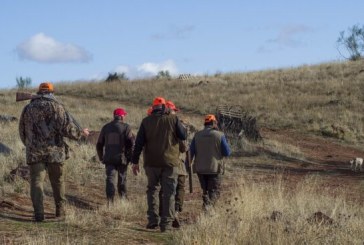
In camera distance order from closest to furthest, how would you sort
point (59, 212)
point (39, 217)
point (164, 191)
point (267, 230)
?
1. point (267, 230)
2. point (39, 217)
3. point (164, 191)
4. point (59, 212)

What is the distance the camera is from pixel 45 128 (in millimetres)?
8148

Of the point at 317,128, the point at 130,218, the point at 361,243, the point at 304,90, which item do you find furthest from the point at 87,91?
the point at 361,243

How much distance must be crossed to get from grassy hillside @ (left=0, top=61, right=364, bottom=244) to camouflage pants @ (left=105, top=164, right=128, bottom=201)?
Answer: 368 millimetres

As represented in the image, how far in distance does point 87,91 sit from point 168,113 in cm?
3447

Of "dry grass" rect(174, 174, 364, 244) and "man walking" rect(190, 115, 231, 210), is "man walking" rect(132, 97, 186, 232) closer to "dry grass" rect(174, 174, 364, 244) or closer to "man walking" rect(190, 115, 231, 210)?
"dry grass" rect(174, 174, 364, 244)

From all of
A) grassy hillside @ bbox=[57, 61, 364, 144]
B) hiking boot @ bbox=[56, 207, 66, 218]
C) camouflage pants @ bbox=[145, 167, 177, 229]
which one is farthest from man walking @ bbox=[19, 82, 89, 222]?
grassy hillside @ bbox=[57, 61, 364, 144]

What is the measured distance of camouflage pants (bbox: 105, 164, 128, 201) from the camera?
34.2 ft

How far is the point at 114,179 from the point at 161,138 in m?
2.58

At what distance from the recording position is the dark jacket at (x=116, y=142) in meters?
10.4

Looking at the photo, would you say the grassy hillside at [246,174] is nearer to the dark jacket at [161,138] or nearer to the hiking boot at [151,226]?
the hiking boot at [151,226]

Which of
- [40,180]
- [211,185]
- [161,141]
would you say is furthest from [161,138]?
[211,185]

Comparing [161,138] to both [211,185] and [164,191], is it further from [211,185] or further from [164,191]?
[211,185]

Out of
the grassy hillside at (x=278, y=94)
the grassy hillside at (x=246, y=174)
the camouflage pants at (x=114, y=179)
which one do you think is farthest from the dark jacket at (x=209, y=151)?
the grassy hillside at (x=278, y=94)

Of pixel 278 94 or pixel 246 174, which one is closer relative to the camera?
pixel 246 174
